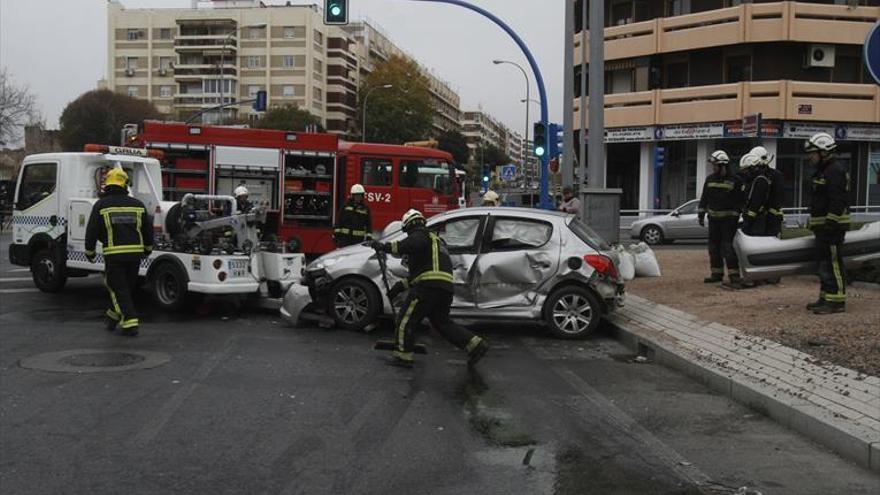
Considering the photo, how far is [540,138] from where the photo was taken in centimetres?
2072

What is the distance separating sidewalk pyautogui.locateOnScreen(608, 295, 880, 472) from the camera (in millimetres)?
5355

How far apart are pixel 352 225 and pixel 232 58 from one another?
8770cm

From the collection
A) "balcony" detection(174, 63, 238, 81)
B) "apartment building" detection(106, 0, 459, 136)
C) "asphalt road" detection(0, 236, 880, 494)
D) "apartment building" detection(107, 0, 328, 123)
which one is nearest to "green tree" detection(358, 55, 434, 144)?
"apartment building" detection(106, 0, 459, 136)

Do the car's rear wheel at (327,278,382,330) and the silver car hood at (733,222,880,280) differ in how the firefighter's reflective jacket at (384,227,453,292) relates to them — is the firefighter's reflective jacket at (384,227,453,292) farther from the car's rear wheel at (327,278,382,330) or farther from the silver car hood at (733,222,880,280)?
the silver car hood at (733,222,880,280)

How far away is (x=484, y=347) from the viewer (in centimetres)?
761

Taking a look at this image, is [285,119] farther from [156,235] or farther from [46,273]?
[156,235]

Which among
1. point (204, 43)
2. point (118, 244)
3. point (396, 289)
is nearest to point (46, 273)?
point (118, 244)

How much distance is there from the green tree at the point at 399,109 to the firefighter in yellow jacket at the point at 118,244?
75585 millimetres

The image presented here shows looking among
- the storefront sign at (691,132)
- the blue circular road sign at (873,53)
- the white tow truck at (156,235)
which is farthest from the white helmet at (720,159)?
the storefront sign at (691,132)

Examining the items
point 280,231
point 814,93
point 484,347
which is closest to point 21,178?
point 280,231

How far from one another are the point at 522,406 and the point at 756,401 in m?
1.88

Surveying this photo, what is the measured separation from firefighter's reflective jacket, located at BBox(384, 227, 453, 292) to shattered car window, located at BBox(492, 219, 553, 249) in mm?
1860

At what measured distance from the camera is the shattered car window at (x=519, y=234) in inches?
373

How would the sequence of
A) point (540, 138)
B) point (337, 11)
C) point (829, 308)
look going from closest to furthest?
point (829, 308) < point (337, 11) < point (540, 138)
